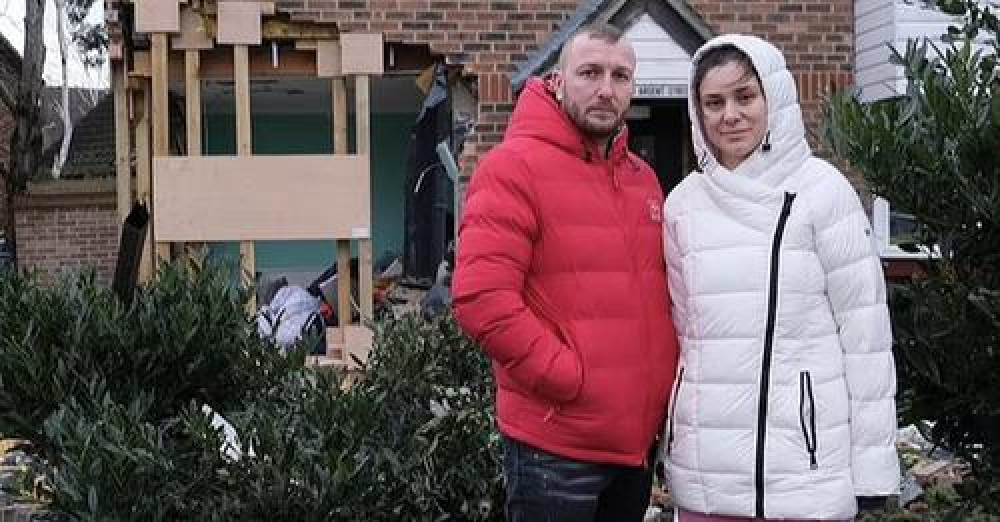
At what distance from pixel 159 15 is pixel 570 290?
21.6 feet

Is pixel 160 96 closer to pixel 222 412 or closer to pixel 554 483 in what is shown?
pixel 222 412

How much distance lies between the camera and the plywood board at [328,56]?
8789mm

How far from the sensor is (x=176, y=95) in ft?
37.5

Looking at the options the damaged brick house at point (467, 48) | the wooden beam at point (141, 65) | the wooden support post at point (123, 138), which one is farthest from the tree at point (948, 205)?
the wooden support post at point (123, 138)

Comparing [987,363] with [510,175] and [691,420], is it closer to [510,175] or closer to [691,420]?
[691,420]

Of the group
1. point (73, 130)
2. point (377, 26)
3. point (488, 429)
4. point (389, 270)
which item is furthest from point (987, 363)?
point (73, 130)

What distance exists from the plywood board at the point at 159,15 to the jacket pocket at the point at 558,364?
6488mm

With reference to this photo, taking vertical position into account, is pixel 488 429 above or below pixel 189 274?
below

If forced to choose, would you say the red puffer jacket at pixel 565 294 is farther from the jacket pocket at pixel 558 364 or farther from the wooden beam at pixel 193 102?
the wooden beam at pixel 193 102

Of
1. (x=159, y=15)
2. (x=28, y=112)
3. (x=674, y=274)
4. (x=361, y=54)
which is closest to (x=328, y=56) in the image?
(x=361, y=54)

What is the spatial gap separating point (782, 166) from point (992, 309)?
59 cm

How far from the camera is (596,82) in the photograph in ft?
8.65

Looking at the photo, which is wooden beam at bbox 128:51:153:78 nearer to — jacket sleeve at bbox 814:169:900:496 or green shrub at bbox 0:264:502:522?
green shrub at bbox 0:264:502:522

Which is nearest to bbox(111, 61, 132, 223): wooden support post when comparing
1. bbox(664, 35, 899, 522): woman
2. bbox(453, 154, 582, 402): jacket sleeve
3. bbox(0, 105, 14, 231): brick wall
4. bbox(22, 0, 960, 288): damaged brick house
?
bbox(22, 0, 960, 288): damaged brick house
